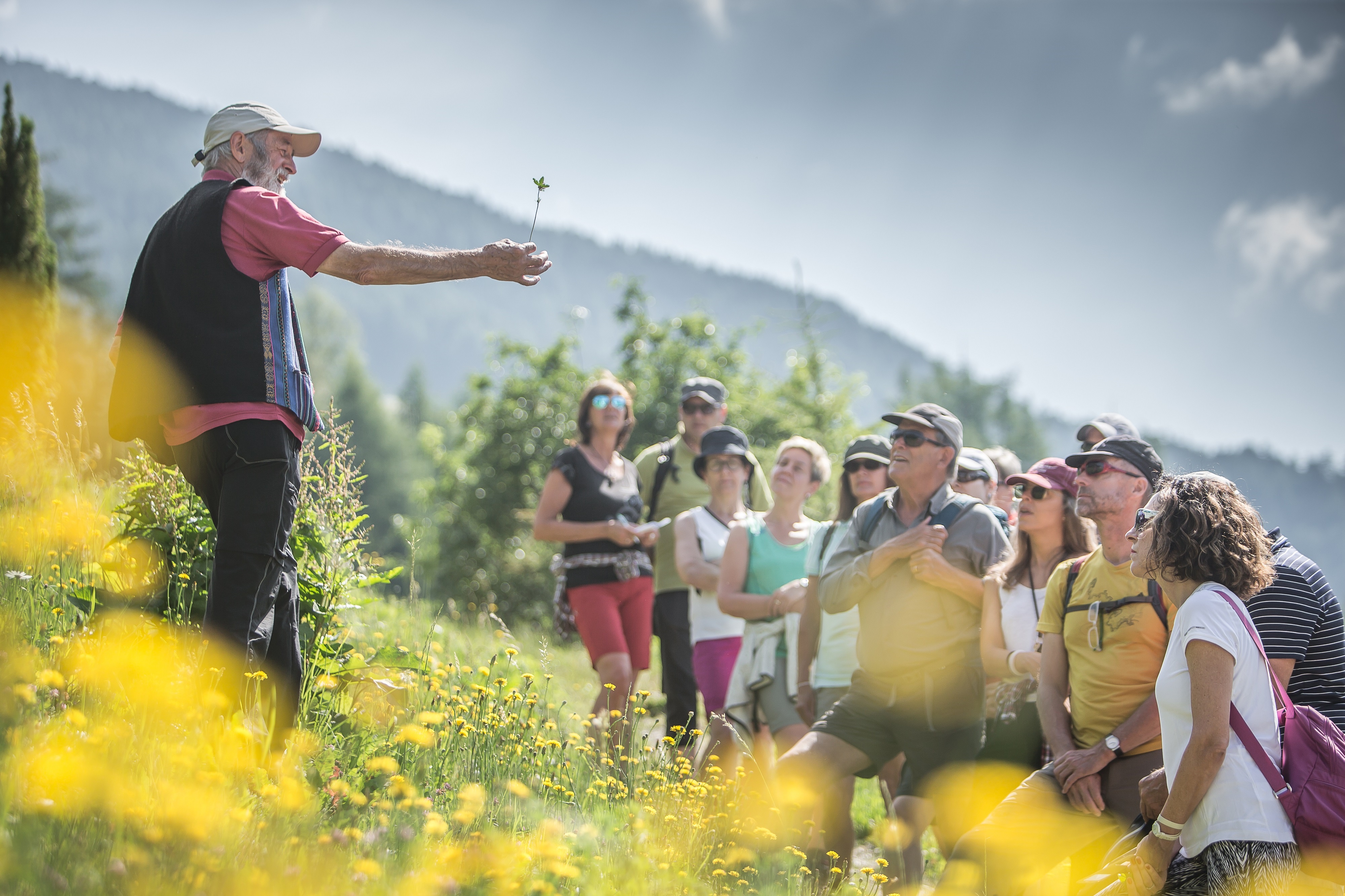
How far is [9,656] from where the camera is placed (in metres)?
2.70

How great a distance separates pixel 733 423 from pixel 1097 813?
37.3ft

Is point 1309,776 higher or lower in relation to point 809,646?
higher

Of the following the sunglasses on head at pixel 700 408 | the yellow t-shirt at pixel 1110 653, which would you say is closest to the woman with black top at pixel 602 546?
the sunglasses on head at pixel 700 408

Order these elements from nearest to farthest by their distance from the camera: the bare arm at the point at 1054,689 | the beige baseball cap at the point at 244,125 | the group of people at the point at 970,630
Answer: the group of people at the point at 970,630 < the beige baseball cap at the point at 244,125 < the bare arm at the point at 1054,689

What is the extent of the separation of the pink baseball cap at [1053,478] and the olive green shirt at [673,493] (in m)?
2.13

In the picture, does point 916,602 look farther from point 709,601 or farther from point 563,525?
point 563,525

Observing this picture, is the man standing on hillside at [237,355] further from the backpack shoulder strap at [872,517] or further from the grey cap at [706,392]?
the grey cap at [706,392]

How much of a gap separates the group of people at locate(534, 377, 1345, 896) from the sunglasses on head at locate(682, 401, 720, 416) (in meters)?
0.07

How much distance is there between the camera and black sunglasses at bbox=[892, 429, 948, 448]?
14.5 ft

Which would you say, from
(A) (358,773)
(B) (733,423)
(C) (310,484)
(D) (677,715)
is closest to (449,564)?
(B) (733,423)

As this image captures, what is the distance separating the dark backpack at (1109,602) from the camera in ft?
12.0

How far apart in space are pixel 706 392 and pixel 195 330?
4.04 metres

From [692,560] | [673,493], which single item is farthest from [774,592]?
[673,493]

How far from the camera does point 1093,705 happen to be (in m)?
3.79
